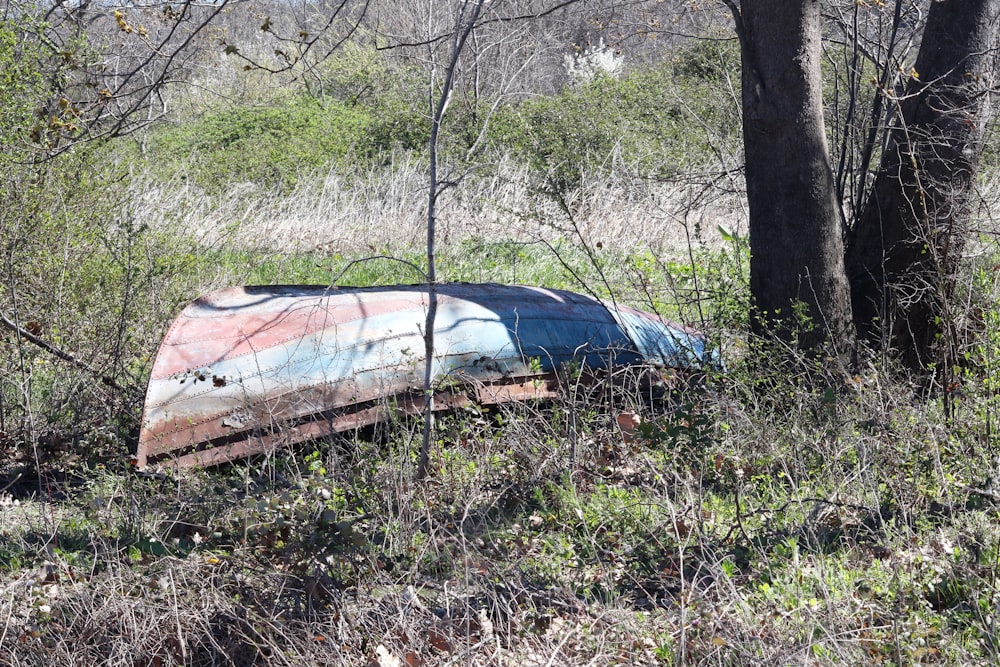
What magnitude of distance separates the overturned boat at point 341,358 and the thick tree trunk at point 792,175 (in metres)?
0.76

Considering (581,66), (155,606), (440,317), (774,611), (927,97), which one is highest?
(581,66)

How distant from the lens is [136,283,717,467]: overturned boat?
16.8 ft

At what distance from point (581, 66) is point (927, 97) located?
60.1ft

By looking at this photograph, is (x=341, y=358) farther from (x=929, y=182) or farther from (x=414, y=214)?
(x=414, y=214)

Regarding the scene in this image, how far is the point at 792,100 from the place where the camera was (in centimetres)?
585

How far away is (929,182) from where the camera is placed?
19.7ft

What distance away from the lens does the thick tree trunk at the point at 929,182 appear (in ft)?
19.4

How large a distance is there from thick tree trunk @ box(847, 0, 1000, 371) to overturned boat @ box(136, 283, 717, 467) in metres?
1.33

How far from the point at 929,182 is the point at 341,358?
393cm

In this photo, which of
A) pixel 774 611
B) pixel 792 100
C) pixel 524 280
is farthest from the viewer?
pixel 524 280

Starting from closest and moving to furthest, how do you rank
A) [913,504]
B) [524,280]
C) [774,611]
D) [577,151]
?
[774,611], [913,504], [524,280], [577,151]

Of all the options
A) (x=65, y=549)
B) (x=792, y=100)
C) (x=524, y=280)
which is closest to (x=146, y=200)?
(x=524, y=280)

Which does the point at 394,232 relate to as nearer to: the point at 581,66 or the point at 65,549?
the point at 65,549

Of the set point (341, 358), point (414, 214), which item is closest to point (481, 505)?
point (341, 358)
